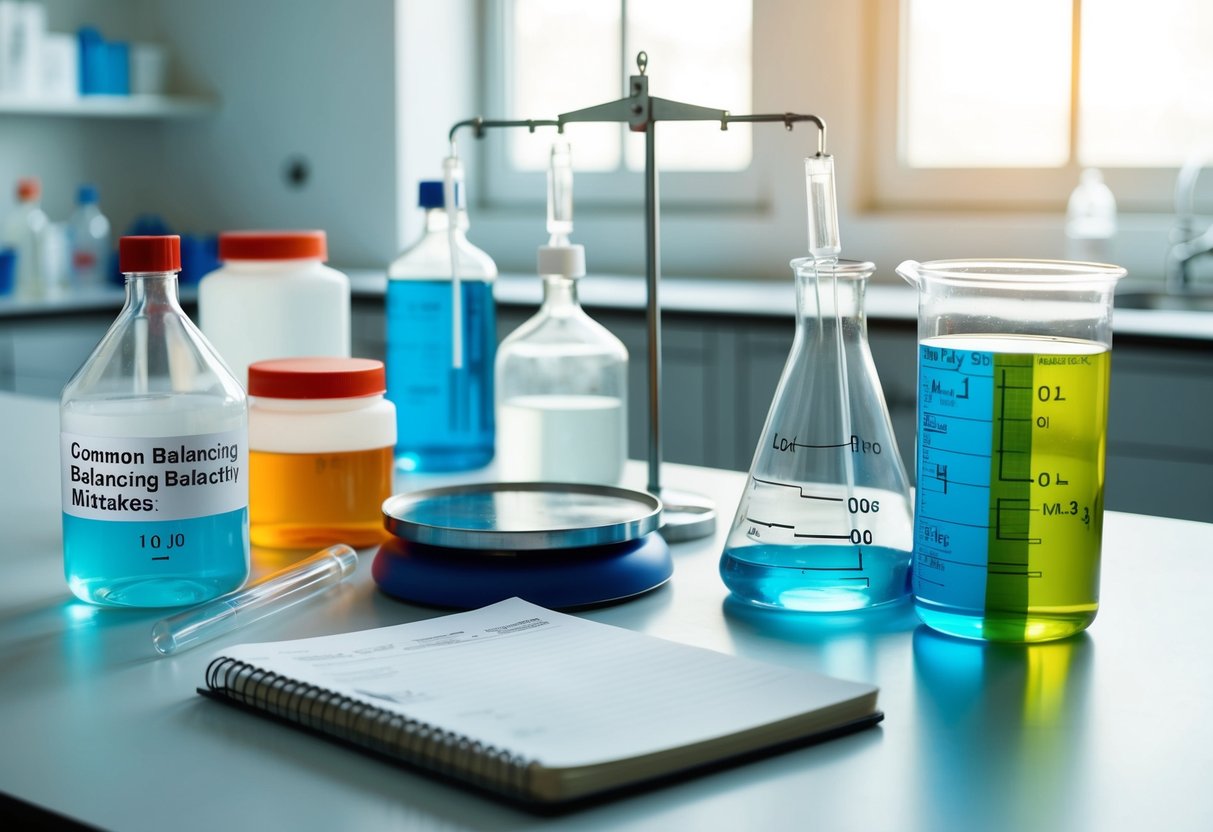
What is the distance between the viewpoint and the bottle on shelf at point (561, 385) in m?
1.11

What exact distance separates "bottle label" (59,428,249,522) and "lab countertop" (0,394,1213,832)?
0.07m

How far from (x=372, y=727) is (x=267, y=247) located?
0.72 metres

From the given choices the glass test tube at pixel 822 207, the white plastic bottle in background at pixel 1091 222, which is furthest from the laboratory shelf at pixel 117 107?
the glass test tube at pixel 822 207

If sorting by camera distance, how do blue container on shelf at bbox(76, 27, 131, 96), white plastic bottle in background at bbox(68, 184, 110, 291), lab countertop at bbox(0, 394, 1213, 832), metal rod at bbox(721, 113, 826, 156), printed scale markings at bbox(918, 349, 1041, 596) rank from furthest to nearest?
1. blue container on shelf at bbox(76, 27, 131, 96)
2. white plastic bottle in background at bbox(68, 184, 110, 291)
3. metal rod at bbox(721, 113, 826, 156)
4. printed scale markings at bbox(918, 349, 1041, 596)
5. lab countertop at bbox(0, 394, 1213, 832)

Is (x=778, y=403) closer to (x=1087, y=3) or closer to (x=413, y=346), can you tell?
(x=413, y=346)

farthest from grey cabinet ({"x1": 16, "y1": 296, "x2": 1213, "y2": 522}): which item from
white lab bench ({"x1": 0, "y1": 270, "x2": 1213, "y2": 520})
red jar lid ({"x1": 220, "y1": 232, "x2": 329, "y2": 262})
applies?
red jar lid ({"x1": 220, "y1": 232, "x2": 329, "y2": 262})

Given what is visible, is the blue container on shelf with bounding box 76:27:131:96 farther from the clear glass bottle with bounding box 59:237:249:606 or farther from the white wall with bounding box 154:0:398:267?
the clear glass bottle with bounding box 59:237:249:606

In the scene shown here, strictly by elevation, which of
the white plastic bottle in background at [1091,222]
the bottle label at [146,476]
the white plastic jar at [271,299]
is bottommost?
the bottle label at [146,476]

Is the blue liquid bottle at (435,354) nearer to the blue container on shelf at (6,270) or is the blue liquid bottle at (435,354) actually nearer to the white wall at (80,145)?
the blue container on shelf at (6,270)

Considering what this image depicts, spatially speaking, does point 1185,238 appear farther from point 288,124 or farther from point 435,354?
point 288,124

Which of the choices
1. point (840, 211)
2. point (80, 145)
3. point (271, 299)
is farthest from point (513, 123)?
point (80, 145)

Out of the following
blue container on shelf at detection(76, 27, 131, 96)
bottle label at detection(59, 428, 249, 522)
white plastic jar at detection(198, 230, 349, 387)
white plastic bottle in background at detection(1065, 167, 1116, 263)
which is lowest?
bottle label at detection(59, 428, 249, 522)

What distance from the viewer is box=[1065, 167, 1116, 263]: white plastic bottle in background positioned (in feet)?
8.87

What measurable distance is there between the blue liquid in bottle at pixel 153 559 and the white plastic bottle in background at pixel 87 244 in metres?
2.94
